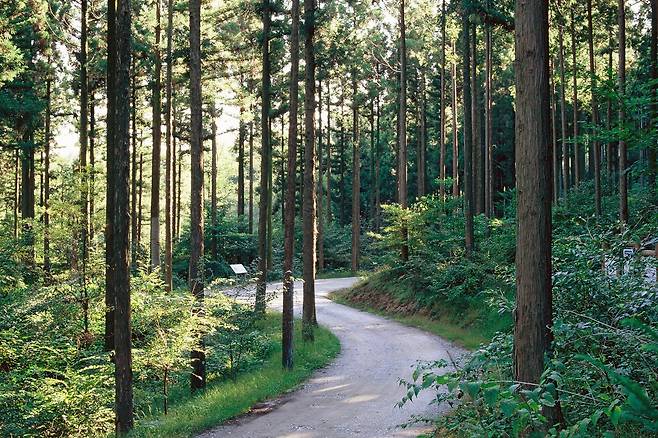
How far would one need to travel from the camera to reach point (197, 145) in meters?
13.6

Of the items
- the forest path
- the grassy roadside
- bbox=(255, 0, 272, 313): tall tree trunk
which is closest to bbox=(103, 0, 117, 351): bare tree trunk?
the forest path

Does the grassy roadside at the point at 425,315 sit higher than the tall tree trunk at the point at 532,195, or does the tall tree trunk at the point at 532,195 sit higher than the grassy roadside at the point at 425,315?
the tall tree trunk at the point at 532,195

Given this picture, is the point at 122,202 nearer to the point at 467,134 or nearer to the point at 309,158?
the point at 309,158

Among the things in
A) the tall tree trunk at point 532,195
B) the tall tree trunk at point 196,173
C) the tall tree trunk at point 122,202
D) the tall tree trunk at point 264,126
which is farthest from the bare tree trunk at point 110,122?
the tall tree trunk at point 264,126

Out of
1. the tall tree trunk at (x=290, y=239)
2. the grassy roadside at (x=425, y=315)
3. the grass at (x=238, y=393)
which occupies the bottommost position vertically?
the grass at (x=238, y=393)

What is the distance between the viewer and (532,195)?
5.32 meters

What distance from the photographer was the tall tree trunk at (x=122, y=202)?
961 centimetres

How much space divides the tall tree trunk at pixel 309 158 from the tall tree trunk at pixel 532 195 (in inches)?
425

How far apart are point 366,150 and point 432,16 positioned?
3101cm

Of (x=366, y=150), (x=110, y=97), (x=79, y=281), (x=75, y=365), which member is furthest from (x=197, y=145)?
(x=366, y=150)

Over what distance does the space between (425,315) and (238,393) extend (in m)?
11.4

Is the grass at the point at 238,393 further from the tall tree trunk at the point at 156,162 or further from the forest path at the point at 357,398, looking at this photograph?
the tall tree trunk at the point at 156,162

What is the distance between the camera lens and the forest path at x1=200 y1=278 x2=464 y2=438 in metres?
9.80

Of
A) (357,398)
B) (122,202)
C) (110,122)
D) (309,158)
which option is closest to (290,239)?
(309,158)
